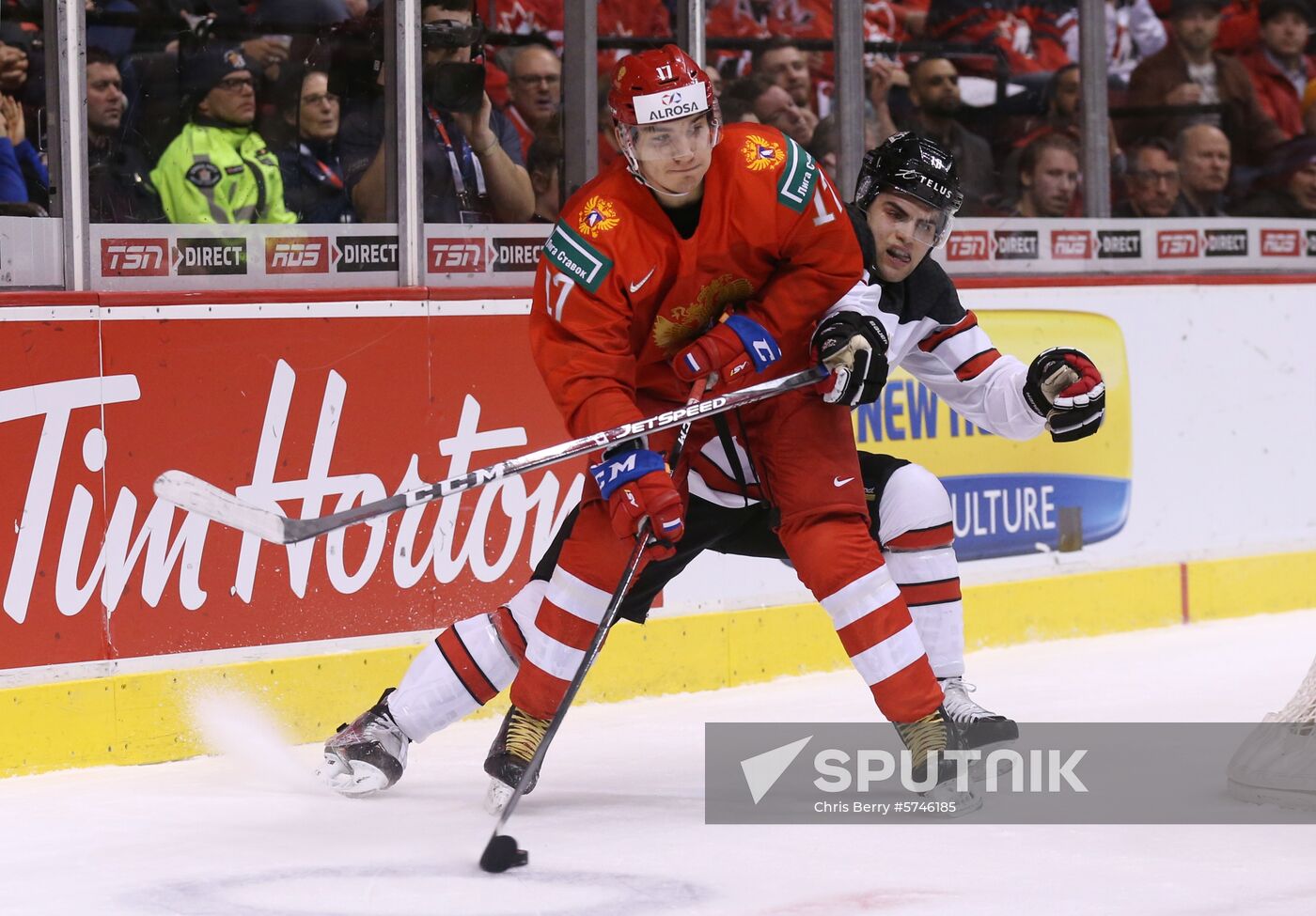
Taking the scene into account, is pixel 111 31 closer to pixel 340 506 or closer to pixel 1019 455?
pixel 340 506

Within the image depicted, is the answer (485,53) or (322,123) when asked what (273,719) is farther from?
(485,53)

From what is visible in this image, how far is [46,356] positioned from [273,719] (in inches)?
35.9

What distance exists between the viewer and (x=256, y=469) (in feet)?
13.9

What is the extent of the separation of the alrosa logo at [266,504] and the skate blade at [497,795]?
983 millimetres

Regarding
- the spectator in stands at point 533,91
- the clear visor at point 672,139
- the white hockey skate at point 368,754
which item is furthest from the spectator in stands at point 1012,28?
the white hockey skate at point 368,754

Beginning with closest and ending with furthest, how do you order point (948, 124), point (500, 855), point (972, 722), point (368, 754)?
1. point (500, 855)
2. point (368, 754)
3. point (972, 722)
4. point (948, 124)

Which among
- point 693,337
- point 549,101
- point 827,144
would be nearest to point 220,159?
point 549,101

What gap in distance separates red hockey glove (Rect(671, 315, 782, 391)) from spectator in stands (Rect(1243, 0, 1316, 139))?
3.88 m

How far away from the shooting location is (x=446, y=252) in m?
4.69

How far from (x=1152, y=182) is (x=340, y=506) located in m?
3.05

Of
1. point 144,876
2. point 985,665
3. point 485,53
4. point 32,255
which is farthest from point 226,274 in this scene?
point 985,665

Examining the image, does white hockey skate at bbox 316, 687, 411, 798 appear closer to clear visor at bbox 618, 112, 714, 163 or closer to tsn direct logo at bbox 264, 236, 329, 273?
clear visor at bbox 618, 112, 714, 163

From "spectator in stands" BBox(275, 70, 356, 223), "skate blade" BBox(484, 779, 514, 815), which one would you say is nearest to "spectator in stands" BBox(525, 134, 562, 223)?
"spectator in stands" BBox(275, 70, 356, 223)

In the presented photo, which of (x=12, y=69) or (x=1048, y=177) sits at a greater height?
(x=12, y=69)
